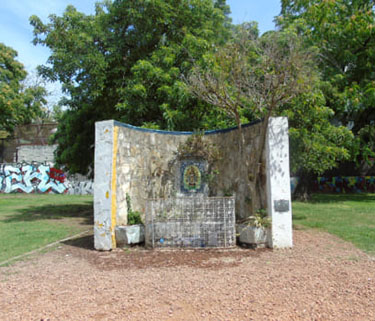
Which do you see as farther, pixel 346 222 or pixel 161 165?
pixel 346 222

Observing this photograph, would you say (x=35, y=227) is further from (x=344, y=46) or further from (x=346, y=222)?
(x=344, y=46)

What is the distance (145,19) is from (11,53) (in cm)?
1614

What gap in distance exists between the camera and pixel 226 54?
693 cm

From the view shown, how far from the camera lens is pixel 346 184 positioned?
21.2 metres

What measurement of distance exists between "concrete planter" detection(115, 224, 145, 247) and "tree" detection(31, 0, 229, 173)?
341cm

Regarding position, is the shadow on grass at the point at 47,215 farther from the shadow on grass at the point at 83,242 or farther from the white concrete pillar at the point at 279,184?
the white concrete pillar at the point at 279,184

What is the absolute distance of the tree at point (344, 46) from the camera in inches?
503

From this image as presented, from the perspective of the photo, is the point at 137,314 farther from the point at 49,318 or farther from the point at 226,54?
the point at 226,54

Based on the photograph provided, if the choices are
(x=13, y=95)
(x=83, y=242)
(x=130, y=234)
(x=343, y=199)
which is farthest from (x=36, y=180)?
(x=343, y=199)

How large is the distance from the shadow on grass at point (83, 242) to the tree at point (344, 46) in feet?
31.6

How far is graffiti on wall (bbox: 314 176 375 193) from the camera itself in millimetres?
20547

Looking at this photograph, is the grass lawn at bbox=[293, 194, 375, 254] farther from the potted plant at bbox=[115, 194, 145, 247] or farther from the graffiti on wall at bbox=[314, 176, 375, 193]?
the graffiti on wall at bbox=[314, 176, 375, 193]

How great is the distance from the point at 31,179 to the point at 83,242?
17.9m

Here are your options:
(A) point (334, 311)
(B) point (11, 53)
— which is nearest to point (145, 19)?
(A) point (334, 311)
